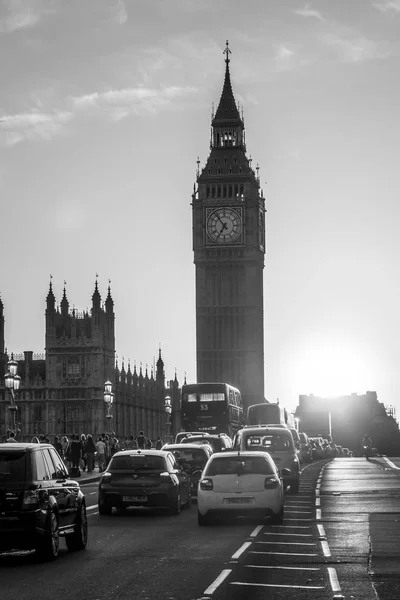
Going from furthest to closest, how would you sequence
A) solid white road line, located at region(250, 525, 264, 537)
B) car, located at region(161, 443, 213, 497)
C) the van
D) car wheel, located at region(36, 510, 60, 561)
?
the van < car, located at region(161, 443, 213, 497) < solid white road line, located at region(250, 525, 264, 537) < car wheel, located at region(36, 510, 60, 561)

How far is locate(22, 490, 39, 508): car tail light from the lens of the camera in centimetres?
1717

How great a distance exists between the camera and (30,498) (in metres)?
17.2

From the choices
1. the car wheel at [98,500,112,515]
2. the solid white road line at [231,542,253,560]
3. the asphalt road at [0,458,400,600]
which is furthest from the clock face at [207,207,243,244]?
the solid white road line at [231,542,253,560]

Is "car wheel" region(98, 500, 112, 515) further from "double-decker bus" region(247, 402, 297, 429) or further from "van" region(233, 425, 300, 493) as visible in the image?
"double-decker bus" region(247, 402, 297, 429)

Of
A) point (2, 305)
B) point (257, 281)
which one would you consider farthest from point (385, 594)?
point (257, 281)

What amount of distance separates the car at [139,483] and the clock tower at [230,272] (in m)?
107

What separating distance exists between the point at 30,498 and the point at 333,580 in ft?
14.6

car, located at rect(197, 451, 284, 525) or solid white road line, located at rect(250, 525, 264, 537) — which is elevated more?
car, located at rect(197, 451, 284, 525)

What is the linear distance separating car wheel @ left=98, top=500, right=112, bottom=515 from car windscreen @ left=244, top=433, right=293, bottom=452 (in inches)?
382

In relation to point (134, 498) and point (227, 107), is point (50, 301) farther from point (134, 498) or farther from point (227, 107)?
point (134, 498)

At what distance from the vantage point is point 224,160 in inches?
5719

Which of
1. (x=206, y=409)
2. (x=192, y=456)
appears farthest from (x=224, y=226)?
(x=192, y=456)

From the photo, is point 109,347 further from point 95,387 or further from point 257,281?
point 257,281

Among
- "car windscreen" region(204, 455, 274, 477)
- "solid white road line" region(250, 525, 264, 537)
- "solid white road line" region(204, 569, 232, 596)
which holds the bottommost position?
"solid white road line" region(204, 569, 232, 596)
